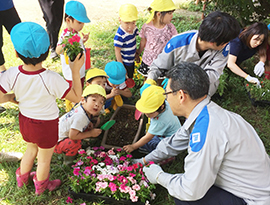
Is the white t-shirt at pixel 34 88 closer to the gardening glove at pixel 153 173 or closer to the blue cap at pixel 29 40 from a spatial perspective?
the blue cap at pixel 29 40

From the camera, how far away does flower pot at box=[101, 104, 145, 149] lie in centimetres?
313

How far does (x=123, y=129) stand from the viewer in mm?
3369

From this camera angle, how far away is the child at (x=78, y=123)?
2688mm

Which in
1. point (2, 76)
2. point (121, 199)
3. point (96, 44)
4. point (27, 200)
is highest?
point (2, 76)

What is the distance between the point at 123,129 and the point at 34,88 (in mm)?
1577

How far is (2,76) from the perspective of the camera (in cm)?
196

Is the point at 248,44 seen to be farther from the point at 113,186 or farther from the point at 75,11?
the point at 113,186

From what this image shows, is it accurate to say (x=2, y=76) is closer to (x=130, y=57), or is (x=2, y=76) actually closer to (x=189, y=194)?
(x=189, y=194)

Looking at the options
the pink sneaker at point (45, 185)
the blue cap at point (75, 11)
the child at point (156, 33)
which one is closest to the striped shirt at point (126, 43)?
the child at point (156, 33)

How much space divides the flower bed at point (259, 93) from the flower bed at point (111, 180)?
2444 mm

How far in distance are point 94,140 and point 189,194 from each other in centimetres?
162

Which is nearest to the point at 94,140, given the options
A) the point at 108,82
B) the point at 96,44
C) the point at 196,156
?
the point at 108,82

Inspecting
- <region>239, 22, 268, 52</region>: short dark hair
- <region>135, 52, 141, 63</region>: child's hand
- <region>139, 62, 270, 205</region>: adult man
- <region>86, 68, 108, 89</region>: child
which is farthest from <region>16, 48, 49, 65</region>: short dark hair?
<region>239, 22, 268, 52</region>: short dark hair

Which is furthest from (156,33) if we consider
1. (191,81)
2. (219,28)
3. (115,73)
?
(191,81)
